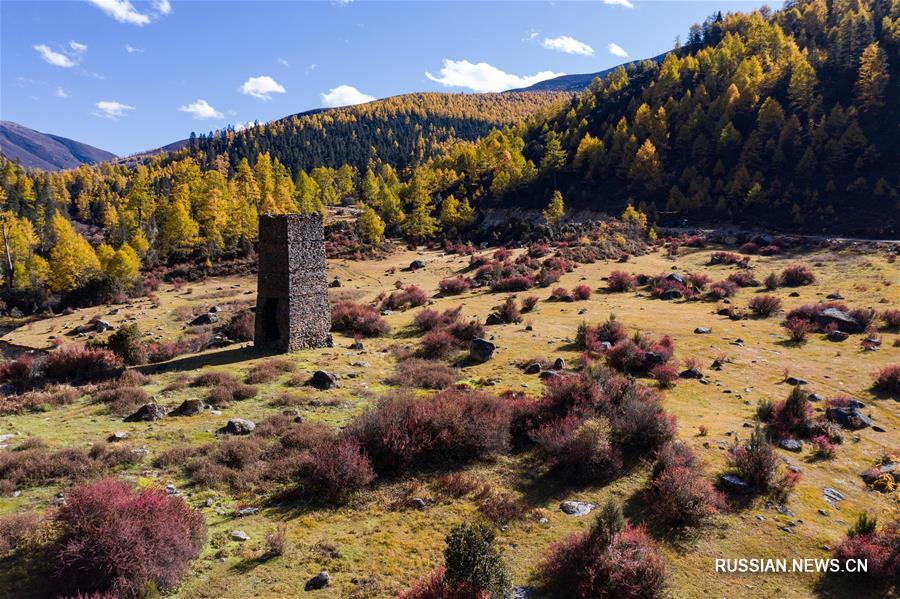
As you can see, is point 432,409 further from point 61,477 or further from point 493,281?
point 493,281

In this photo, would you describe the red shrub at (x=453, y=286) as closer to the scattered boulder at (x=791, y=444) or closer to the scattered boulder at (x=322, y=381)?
the scattered boulder at (x=322, y=381)

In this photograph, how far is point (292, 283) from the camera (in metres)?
20.8

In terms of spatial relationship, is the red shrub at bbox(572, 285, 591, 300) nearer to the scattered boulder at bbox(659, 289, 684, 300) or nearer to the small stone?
the scattered boulder at bbox(659, 289, 684, 300)

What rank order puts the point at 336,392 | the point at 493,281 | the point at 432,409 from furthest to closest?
1. the point at 493,281
2. the point at 336,392
3. the point at 432,409

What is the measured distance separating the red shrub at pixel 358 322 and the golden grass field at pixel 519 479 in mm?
967

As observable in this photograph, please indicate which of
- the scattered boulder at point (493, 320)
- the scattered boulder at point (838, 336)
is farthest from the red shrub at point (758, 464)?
the scattered boulder at point (493, 320)

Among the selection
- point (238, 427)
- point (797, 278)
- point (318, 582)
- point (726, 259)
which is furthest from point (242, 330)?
point (726, 259)

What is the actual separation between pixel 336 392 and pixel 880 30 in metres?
126

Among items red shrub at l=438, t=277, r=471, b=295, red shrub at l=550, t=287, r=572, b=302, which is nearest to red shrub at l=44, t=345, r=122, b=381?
red shrub at l=438, t=277, r=471, b=295

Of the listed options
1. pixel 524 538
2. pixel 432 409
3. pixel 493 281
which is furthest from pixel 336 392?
pixel 493 281

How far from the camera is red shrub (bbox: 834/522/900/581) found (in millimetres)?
7637

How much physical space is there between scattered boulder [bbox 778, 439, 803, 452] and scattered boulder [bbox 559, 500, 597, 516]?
5.90 meters

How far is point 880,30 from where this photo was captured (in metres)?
91.6

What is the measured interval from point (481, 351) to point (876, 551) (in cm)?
1346
